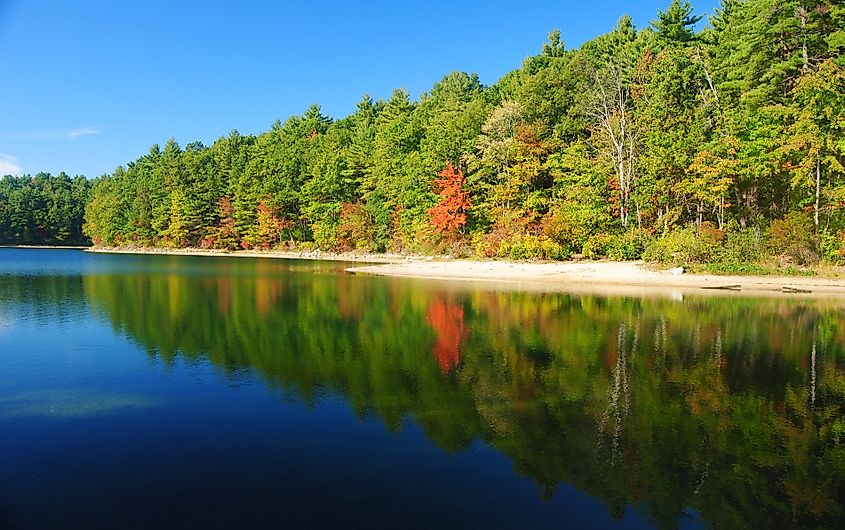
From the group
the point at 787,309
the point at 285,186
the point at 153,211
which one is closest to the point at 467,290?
the point at 787,309

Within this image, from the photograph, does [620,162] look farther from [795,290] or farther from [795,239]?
[795,290]

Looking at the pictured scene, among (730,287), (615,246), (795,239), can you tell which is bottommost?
(730,287)

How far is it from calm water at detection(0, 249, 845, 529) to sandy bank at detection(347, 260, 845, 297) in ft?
28.7

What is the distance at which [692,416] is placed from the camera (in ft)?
31.1

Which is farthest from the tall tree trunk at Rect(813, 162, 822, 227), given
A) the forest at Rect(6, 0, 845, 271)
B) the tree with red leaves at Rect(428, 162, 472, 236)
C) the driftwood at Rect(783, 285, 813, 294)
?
the tree with red leaves at Rect(428, 162, 472, 236)

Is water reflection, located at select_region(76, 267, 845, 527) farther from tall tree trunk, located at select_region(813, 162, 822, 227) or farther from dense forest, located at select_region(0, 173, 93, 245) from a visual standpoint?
dense forest, located at select_region(0, 173, 93, 245)

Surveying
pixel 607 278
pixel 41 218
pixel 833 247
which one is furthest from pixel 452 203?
pixel 41 218

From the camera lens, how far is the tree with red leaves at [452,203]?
5131cm

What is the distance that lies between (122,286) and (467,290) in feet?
65.2

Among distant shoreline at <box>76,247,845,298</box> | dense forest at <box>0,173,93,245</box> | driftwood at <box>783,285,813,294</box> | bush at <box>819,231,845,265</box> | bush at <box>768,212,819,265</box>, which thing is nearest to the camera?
driftwood at <box>783,285,813,294</box>

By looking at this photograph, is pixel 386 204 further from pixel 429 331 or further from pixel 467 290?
pixel 429 331

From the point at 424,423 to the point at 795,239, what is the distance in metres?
28.5

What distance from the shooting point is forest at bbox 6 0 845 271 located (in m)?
29.5

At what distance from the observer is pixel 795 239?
29.2 meters
